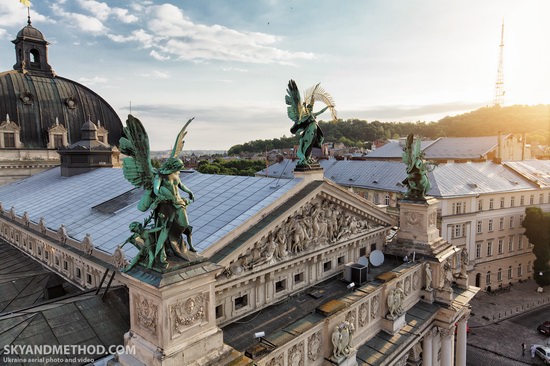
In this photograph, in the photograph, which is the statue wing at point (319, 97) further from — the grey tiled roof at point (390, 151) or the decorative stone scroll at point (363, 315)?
the grey tiled roof at point (390, 151)

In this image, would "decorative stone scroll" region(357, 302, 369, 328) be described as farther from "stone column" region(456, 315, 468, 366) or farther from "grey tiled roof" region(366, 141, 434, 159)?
"grey tiled roof" region(366, 141, 434, 159)

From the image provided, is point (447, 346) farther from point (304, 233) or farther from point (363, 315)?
point (304, 233)

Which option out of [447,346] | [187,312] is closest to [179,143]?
[187,312]

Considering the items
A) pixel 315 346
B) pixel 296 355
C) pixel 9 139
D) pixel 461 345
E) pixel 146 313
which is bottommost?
A: pixel 461 345

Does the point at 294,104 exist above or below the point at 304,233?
above

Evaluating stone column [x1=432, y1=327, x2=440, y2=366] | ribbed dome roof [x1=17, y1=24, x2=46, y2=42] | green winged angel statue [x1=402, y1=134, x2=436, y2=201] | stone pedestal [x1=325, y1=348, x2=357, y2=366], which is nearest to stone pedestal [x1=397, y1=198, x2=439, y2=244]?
green winged angel statue [x1=402, y1=134, x2=436, y2=201]
